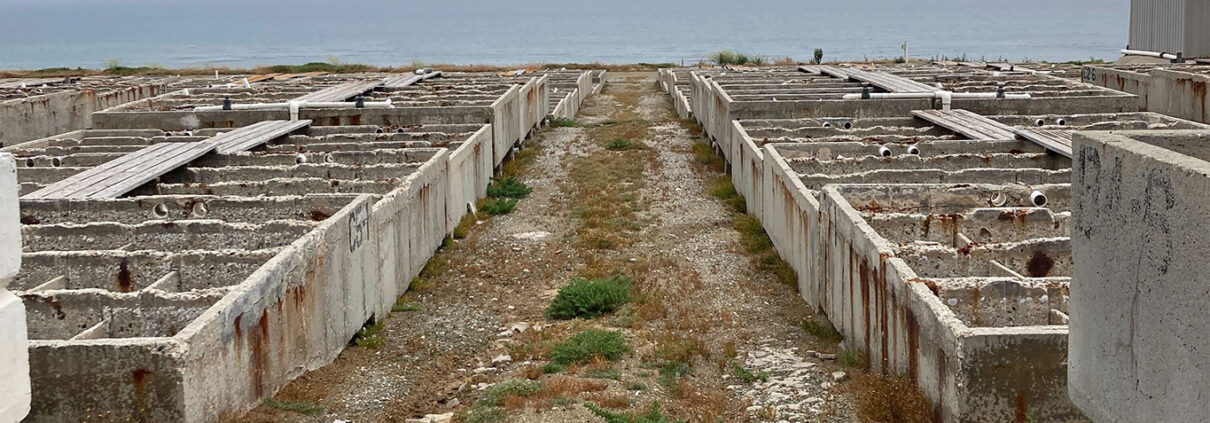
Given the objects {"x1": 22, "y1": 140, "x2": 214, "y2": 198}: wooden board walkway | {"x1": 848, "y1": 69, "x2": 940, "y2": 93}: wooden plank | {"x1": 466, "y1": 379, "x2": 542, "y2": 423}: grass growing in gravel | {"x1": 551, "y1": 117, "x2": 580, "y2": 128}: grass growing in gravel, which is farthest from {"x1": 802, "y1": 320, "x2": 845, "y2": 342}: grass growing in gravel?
{"x1": 551, "y1": 117, "x2": 580, "y2": 128}: grass growing in gravel

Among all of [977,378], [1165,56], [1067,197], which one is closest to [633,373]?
[977,378]

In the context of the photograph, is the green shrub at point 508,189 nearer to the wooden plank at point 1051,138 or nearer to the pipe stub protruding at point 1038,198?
the wooden plank at point 1051,138

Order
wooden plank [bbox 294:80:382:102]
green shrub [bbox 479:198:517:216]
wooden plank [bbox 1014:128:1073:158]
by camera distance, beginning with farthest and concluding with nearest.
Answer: wooden plank [bbox 294:80:382:102] < green shrub [bbox 479:198:517:216] < wooden plank [bbox 1014:128:1073:158]

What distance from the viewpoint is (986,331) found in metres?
7.76

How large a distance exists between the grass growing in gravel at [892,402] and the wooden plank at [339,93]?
16.3m

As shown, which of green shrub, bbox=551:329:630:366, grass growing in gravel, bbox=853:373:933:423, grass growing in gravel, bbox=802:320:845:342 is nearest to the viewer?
grass growing in gravel, bbox=853:373:933:423

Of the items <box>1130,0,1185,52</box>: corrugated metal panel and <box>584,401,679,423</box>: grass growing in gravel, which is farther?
<box>1130,0,1185,52</box>: corrugated metal panel

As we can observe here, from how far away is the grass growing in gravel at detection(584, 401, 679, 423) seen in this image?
29.9 feet

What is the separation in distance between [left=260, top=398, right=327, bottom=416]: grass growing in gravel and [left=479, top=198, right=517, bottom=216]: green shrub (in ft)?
32.2

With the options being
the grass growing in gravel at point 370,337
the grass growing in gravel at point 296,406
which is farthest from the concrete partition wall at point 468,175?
the grass growing in gravel at point 296,406

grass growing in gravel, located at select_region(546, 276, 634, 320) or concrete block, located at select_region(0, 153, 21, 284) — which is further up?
concrete block, located at select_region(0, 153, 21, 284)

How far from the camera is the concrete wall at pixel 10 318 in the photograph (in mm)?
5961

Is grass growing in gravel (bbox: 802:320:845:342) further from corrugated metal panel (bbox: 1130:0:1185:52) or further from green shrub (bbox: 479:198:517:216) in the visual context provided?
corrugated metal panel (bbox: 1130:0:1185:52)

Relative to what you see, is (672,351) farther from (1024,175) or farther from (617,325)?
(1024,175)
